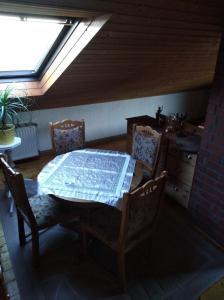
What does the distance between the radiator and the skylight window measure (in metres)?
0.85

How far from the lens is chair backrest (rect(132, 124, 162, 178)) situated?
2.34 metres

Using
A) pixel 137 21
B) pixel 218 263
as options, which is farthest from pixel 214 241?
pixel 137 21

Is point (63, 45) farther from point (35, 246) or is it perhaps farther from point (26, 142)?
point (35, 246)

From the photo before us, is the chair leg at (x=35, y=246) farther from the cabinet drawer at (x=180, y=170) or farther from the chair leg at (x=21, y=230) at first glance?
the cabinet drawer at (x=180, y=170)

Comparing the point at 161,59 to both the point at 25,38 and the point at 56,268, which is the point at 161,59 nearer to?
the point at 25,38

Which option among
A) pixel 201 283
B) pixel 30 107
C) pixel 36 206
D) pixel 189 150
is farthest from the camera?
pixel 30 107

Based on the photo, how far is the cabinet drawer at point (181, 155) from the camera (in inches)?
97.9

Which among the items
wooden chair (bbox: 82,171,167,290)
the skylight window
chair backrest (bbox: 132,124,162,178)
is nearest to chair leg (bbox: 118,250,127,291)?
wooden chair (bbox: 82,171,167,290)

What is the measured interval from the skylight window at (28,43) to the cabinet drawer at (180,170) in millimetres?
1729

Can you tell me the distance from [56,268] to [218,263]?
4.56ft

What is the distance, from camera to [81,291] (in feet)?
5.95

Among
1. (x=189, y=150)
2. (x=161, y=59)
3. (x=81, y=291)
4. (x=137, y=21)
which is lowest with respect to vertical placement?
(x=81, y=291)

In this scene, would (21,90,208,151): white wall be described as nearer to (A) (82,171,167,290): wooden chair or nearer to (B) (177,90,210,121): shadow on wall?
(B) (177,90,210,121): shadow on wall

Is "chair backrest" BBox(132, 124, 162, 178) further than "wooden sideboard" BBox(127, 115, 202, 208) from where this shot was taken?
No
